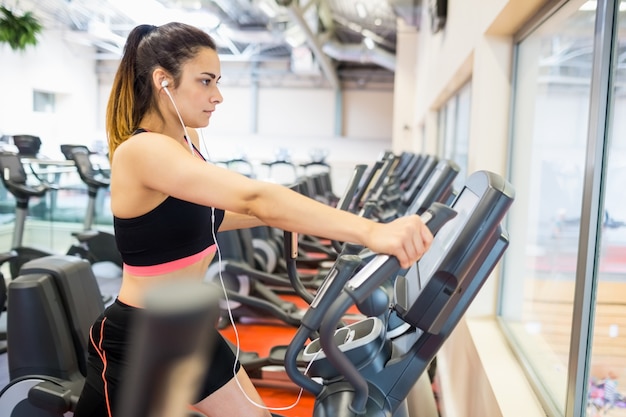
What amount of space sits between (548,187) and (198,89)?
1800 millimetres

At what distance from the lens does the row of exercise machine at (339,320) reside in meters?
0.49

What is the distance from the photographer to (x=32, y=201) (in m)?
5.25

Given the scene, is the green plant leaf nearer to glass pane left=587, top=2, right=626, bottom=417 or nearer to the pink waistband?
the pink waistband

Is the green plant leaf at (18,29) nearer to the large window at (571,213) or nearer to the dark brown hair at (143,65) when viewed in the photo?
the large window at (571,213)

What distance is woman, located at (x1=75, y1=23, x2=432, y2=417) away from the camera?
1283 mm

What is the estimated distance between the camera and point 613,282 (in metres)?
1.76

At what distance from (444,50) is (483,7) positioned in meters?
2.52

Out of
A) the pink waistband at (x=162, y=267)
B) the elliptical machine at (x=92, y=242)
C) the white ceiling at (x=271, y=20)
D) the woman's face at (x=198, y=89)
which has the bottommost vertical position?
the elliptical machine at (x=92, y=242)

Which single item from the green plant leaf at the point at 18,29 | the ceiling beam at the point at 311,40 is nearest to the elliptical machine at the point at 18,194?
the green plant leaf at the point at 18,29

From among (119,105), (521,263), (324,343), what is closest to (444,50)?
(521,263)

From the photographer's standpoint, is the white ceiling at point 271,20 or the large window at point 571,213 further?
the white ceiling at point 271,20

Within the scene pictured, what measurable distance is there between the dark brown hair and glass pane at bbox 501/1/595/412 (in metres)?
1.35

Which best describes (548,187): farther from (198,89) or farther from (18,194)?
(18,194)

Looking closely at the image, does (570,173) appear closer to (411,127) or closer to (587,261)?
(587,261)
